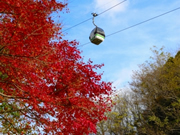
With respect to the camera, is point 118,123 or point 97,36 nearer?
point 97,36

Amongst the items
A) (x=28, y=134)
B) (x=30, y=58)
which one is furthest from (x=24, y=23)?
(x=28, y=134)

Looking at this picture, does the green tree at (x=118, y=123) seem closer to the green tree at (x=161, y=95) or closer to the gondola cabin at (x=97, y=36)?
the green tree at (x=161, y=95)

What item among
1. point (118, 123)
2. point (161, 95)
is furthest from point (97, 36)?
point (118, 123)

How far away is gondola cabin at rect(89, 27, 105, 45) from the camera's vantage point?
377 inches

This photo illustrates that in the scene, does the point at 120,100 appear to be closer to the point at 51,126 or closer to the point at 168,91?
the point at 168,91

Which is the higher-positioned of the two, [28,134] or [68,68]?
[68,68]

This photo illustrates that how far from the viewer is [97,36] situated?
953 cm

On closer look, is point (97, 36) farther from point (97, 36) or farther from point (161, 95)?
point (161, 95)

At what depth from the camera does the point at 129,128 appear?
2894cm

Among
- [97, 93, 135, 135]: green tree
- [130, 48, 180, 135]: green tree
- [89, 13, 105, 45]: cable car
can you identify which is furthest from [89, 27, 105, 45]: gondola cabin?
[97, 93, 135, 135]: green tree

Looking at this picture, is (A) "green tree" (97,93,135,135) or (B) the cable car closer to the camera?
(B) the cable car

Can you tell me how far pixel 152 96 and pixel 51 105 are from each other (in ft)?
60.6

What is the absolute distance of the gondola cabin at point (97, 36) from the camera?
957cm

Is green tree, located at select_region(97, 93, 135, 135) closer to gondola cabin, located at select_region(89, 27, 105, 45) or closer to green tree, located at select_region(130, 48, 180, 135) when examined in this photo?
green tree, located at select_region(130, 48, 180, 135)
